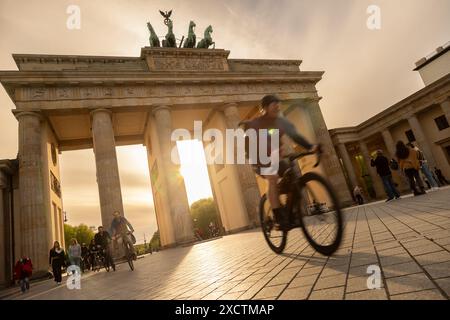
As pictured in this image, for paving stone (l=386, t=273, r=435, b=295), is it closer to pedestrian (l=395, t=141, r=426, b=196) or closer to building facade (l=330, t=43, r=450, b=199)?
pedestrian (l=395, t=141, r=426, b=196)

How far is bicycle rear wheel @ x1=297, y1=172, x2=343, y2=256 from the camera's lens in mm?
3375

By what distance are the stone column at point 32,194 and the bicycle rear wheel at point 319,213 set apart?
15712 millimetres

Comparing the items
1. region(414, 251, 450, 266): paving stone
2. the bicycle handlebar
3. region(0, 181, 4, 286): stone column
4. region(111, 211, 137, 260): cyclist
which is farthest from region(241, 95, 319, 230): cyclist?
region(0, 181, 4, 286): stone column

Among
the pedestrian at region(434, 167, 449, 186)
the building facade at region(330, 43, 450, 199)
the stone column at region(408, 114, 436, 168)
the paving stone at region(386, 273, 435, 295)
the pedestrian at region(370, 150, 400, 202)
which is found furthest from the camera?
the stone column at region(408, 114, 436, 168)

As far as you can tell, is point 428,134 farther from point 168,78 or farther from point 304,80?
point 168,78

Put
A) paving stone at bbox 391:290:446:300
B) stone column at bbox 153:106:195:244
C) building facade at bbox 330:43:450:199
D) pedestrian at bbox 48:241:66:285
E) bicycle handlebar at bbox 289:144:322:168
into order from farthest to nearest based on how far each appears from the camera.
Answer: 1. building facade at bbox 330:43:450:199
2. stone column at bbox 153:106:195:244
3. pedestrian at bbox 48:241:66:285
4. bicycle handlebar at bbox 289:144:322:168
5. paving stone at bbox 391:290:446:300

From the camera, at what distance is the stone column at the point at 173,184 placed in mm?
18609

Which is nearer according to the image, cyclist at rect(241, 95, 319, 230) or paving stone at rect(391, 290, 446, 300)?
paving stone at rect(391, 290, 446, 300)

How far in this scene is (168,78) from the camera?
21094 millimetres

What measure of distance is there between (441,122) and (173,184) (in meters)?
28.1

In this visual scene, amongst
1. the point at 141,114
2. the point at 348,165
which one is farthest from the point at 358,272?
the point at 348,165

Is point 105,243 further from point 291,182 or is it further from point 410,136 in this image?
point 410,136

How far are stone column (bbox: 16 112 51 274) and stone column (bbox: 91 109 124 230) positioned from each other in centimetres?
300

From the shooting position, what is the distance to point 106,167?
18.1 metres
